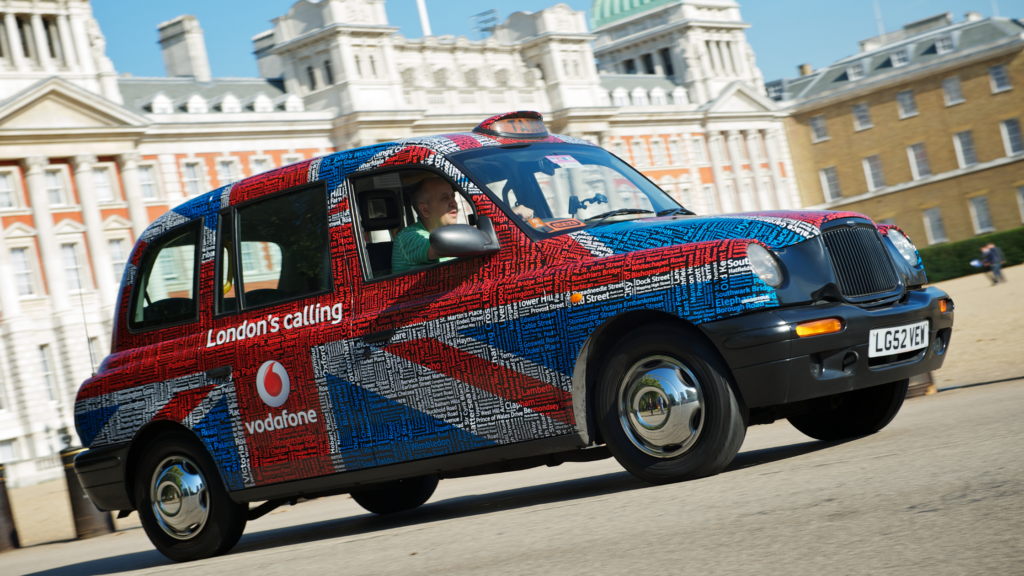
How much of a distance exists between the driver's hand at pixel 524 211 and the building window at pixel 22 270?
41.1m

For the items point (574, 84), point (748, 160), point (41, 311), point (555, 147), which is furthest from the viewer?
point (748, 160)

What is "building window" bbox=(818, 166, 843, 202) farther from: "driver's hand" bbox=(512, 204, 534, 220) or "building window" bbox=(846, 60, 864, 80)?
"driver's hand" bbox=(512, 204, 534, 220)

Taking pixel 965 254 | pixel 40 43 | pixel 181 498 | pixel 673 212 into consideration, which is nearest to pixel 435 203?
pixel 673 212

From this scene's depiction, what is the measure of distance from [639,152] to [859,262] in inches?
2664

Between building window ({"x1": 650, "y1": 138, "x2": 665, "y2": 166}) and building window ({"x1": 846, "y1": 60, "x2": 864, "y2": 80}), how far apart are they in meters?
14.6

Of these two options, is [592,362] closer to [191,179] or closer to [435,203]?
[435,203]

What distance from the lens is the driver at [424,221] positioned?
20.9ft

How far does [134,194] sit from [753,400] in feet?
146

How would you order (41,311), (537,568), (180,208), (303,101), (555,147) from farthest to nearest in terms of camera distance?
(303,101) → (41,311) → (180,208) → (555,147) → (537,568)

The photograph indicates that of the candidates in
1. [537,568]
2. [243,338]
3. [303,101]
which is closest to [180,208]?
[243,338]

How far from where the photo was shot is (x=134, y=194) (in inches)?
1838

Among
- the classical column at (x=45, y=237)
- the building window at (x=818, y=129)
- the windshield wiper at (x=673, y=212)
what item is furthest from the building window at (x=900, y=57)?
the windshield wiper at (x=673, y=212)

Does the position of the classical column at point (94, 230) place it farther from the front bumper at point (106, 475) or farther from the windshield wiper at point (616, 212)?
the windshield wiper at point (616, 212)

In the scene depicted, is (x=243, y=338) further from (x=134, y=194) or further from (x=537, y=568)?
(x=134, y=194)
